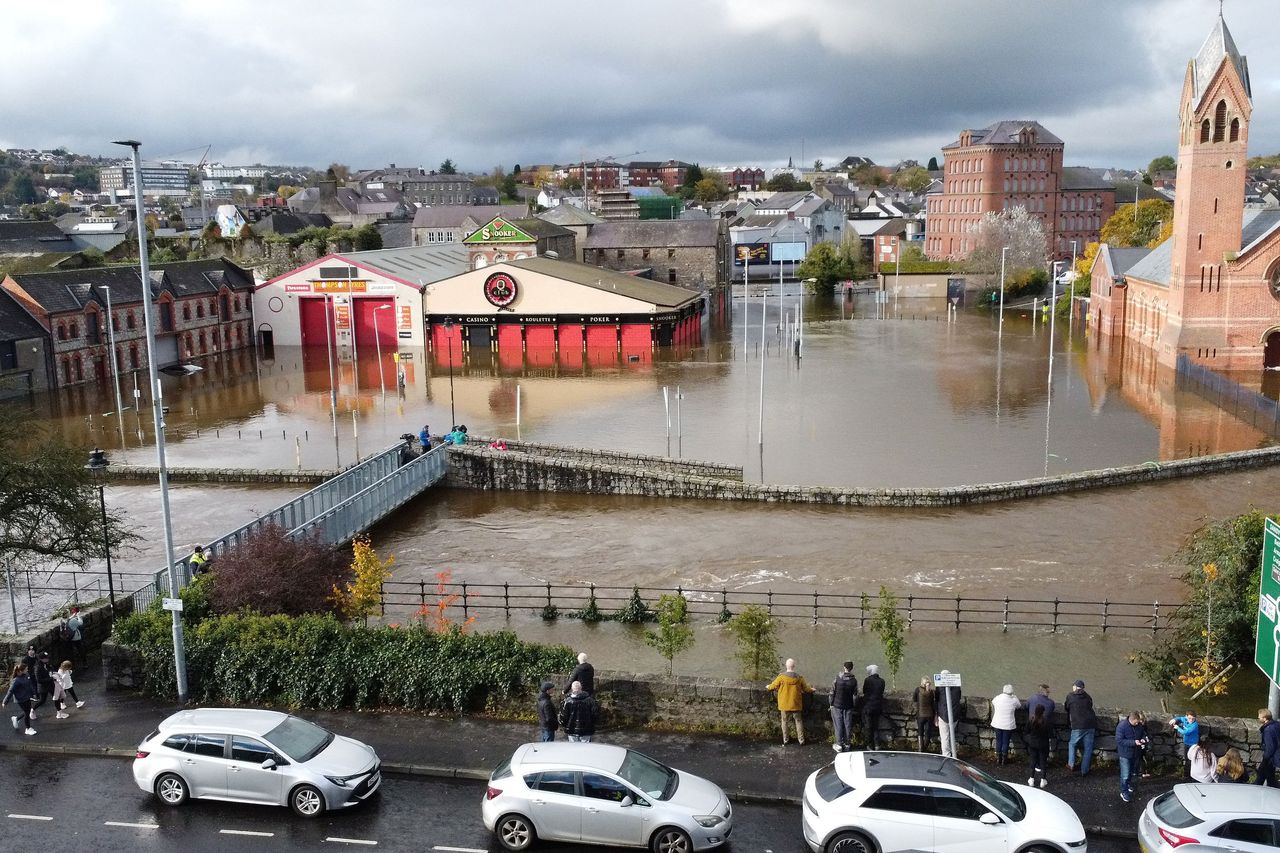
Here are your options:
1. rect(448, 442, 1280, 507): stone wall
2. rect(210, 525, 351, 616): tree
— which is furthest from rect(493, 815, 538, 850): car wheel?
rect(448, 442, 1280, 507): stone wall

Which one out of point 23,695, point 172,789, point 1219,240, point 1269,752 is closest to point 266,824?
point 172,789

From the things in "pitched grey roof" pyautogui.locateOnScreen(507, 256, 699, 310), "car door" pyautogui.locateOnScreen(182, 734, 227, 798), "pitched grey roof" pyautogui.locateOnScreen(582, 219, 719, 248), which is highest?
"pitched grey roof" pyautogui.locateOnScreen(582, 219, 719, 248)

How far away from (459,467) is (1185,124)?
40.5m

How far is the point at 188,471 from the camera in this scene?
32750 mm

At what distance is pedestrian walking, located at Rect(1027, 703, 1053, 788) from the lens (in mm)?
12586

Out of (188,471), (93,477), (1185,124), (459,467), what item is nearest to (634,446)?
(459,467)

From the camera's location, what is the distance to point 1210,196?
50.0 meters

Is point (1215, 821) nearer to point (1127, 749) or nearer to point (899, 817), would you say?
point (1127, 749)

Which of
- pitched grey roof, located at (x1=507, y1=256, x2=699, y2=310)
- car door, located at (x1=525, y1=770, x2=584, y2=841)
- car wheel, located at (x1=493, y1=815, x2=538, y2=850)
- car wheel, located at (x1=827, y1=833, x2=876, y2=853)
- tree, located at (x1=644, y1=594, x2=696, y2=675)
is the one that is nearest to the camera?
car wheel, located at (x1=827, y1=833, x2=876, y2=853)

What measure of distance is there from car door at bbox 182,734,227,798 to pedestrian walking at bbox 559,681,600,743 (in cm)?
410

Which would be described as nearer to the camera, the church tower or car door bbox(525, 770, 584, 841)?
car door bbox(525, 770, 584, 841)

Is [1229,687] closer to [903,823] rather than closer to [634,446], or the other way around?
[903,823]

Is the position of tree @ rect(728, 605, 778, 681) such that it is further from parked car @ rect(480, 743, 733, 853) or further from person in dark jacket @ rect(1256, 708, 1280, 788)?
person in dark jacket @ rect(1256, 708, 1280, 788)

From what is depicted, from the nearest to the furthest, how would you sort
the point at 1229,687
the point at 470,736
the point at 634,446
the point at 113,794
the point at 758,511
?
1. the point at 113,794
2. the point at 470,736
3. the point at 1229,687
4. the point at 758,511
5. the point at 634,446
